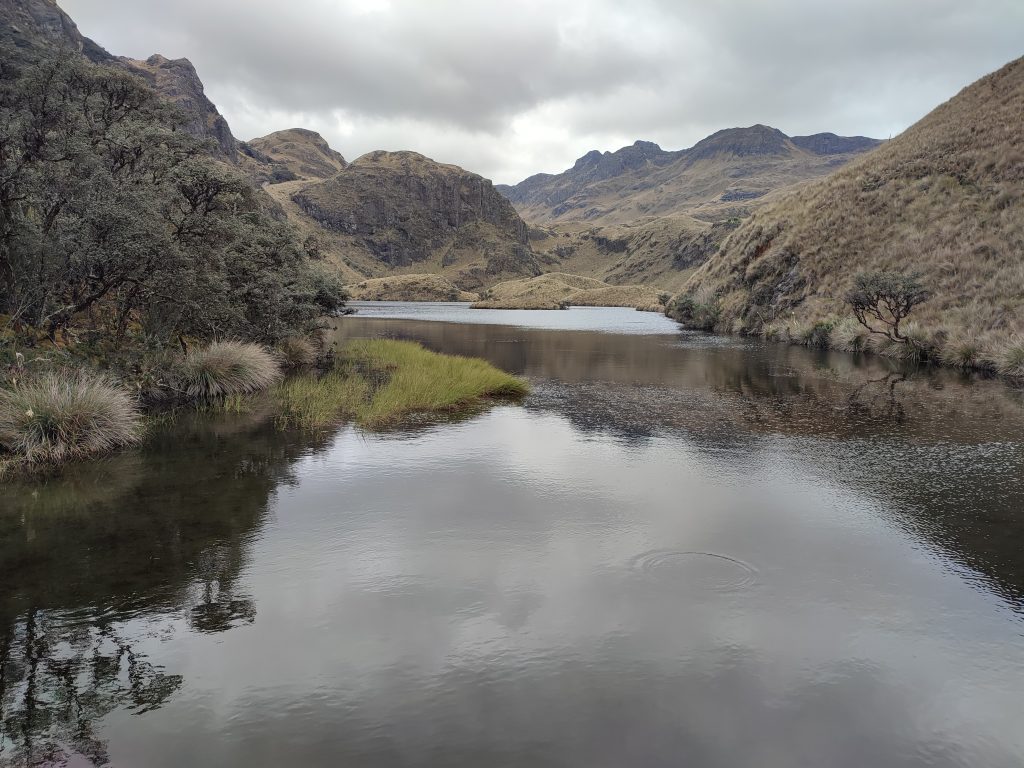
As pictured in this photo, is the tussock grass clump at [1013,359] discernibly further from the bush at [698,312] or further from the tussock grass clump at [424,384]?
the bush at [698,312]

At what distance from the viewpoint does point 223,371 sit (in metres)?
22.8

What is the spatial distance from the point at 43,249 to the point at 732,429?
20.2 m

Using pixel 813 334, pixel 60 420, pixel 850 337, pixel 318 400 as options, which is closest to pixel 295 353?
pixel 318 400

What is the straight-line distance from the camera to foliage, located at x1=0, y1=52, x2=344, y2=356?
55.9 ft

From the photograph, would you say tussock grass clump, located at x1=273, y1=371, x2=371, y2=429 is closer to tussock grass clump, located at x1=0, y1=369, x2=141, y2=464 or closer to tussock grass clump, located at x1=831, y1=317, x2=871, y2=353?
tussock grass clump, located at x1=0, y1=369, x2=141, y2=464

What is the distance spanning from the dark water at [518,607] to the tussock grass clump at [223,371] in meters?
6.60

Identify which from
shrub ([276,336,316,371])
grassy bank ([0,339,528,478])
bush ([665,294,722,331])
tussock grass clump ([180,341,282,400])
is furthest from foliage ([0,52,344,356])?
bush ([665,294,722,331])

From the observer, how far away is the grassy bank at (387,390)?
20.4 m

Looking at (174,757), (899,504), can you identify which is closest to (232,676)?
(174,757)

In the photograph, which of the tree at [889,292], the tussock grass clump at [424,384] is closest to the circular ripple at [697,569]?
the tussock grass clump at [424,384]

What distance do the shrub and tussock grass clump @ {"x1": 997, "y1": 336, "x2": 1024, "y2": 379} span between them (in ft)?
109

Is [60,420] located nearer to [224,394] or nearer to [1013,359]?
[224,394]

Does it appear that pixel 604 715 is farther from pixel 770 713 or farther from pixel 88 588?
pixel 88 588

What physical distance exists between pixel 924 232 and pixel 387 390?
4464cm
